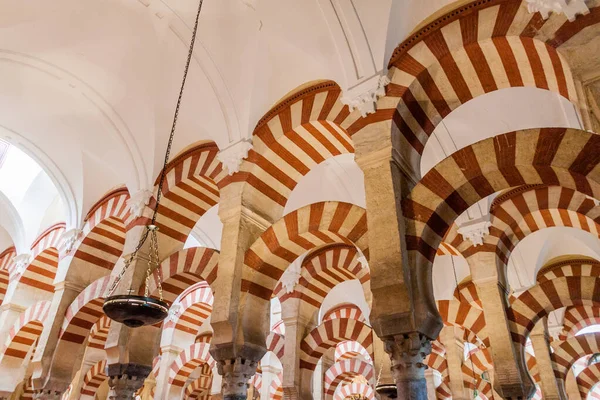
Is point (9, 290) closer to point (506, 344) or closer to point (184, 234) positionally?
point (184, 234)

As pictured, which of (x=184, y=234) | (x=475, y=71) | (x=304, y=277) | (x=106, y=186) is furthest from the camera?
(x=106, y=186)

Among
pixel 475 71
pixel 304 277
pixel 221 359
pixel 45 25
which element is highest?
pixel 45 25

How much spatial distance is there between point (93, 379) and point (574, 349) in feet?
33.3

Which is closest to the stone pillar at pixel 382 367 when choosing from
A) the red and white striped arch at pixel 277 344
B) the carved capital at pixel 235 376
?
the carved capital at pixel 235 376

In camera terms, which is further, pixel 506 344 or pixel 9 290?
pixel 9 290

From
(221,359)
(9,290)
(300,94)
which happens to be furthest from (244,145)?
(9,290)

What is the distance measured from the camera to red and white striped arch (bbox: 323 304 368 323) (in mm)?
9336

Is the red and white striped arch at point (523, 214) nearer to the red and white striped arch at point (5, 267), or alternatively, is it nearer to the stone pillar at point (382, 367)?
the stone pillar at point (382, 367)

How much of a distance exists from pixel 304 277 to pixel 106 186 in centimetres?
379

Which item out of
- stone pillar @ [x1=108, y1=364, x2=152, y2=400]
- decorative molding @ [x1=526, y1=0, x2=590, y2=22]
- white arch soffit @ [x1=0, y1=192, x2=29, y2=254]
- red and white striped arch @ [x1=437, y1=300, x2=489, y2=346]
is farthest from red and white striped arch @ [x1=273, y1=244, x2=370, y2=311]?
white arch soffit @ [x1=0, y1=192, x2=29, y2=254]

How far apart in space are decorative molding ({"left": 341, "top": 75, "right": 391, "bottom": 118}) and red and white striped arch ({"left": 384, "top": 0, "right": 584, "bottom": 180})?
0.24ft

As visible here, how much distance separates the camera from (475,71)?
4.07 metres

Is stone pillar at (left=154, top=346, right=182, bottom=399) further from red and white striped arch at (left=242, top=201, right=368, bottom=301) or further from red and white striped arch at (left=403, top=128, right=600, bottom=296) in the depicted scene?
red and white striped arch at (left=403, top=128, right=600, bottom=296)

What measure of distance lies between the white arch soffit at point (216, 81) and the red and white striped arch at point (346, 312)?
17.9 ft
